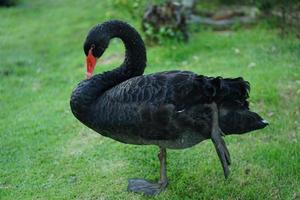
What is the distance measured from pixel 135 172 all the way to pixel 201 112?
1.14m

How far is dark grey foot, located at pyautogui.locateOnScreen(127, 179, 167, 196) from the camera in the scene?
392 cm

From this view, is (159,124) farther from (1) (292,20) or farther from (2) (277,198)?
(1) (292,20)

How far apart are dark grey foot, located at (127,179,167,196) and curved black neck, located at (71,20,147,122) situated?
2.22 feet

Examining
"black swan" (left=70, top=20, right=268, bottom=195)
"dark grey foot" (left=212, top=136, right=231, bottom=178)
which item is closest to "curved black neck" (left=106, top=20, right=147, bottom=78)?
"black swan" (left=70, top=20, right=268, bottom=195)

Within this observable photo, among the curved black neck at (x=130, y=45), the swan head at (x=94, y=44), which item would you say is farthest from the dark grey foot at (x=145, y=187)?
the swan head at (x=94, y=44)

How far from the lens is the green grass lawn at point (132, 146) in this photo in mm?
4051

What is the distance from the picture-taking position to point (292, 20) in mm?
7648

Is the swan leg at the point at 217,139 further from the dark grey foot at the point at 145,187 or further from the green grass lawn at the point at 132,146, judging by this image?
the dark grey foot at the point at 145,187

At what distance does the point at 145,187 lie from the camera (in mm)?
3959

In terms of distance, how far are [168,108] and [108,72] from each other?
800 millimetres

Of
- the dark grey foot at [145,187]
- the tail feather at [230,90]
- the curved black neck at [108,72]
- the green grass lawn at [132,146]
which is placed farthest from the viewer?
the green grass lawn at [132,146]

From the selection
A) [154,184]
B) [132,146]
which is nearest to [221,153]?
[154,184]

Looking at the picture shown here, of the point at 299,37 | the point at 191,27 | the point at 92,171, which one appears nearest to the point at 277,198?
the point at 92,171

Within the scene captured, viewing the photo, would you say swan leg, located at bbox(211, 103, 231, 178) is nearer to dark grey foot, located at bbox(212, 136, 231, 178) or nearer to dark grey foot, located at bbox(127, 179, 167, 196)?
dark grey foot, located at bbox(212, 136, 231, 178)
